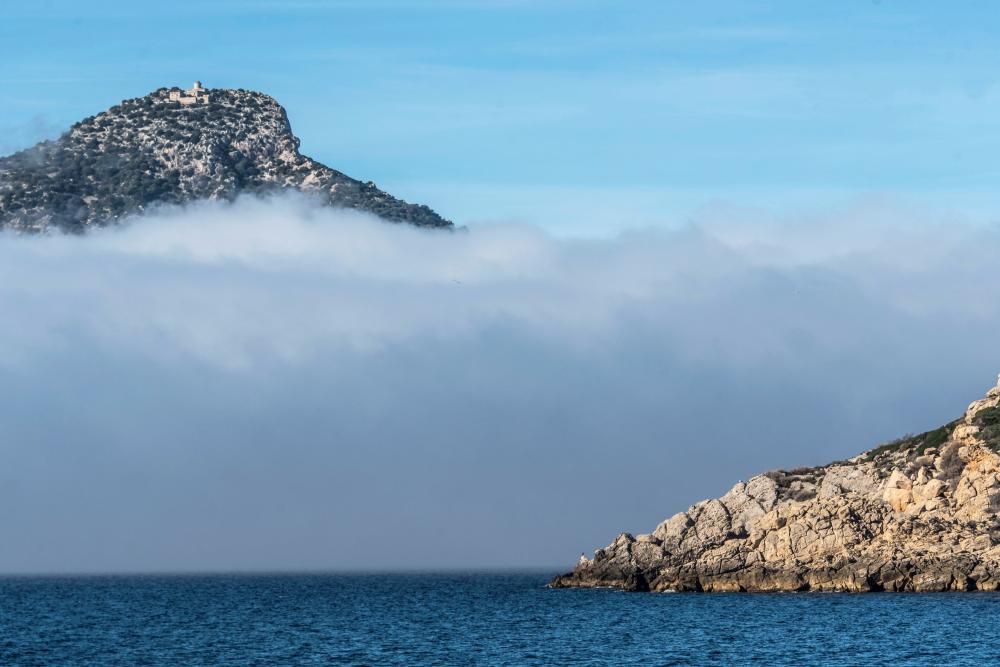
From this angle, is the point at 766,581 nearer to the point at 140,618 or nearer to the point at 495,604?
the point at 495,604

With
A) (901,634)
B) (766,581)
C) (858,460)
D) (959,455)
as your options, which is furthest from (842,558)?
(901,634)

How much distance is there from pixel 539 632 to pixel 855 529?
42.0 metres

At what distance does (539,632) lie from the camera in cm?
10700

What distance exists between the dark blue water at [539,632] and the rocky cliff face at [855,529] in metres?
4.80

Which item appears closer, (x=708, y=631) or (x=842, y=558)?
(x=708, y=631)

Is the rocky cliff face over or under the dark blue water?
over

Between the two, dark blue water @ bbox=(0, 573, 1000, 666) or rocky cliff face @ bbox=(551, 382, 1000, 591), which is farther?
rocky cliff face @ bbox=(551, 382, 1000, 591)

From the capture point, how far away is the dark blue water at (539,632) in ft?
288

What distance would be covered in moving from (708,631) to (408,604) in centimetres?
5826

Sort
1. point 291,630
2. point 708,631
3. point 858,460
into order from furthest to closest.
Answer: point 858,460, point 291,630, point 708,631

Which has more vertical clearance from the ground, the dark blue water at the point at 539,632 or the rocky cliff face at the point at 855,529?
the rocky cliff face at the point at 855,529

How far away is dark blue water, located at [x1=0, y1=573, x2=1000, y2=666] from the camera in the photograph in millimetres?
87875

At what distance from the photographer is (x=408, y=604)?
154 m

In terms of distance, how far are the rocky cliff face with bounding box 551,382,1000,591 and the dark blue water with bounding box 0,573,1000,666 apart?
4.80 metres
